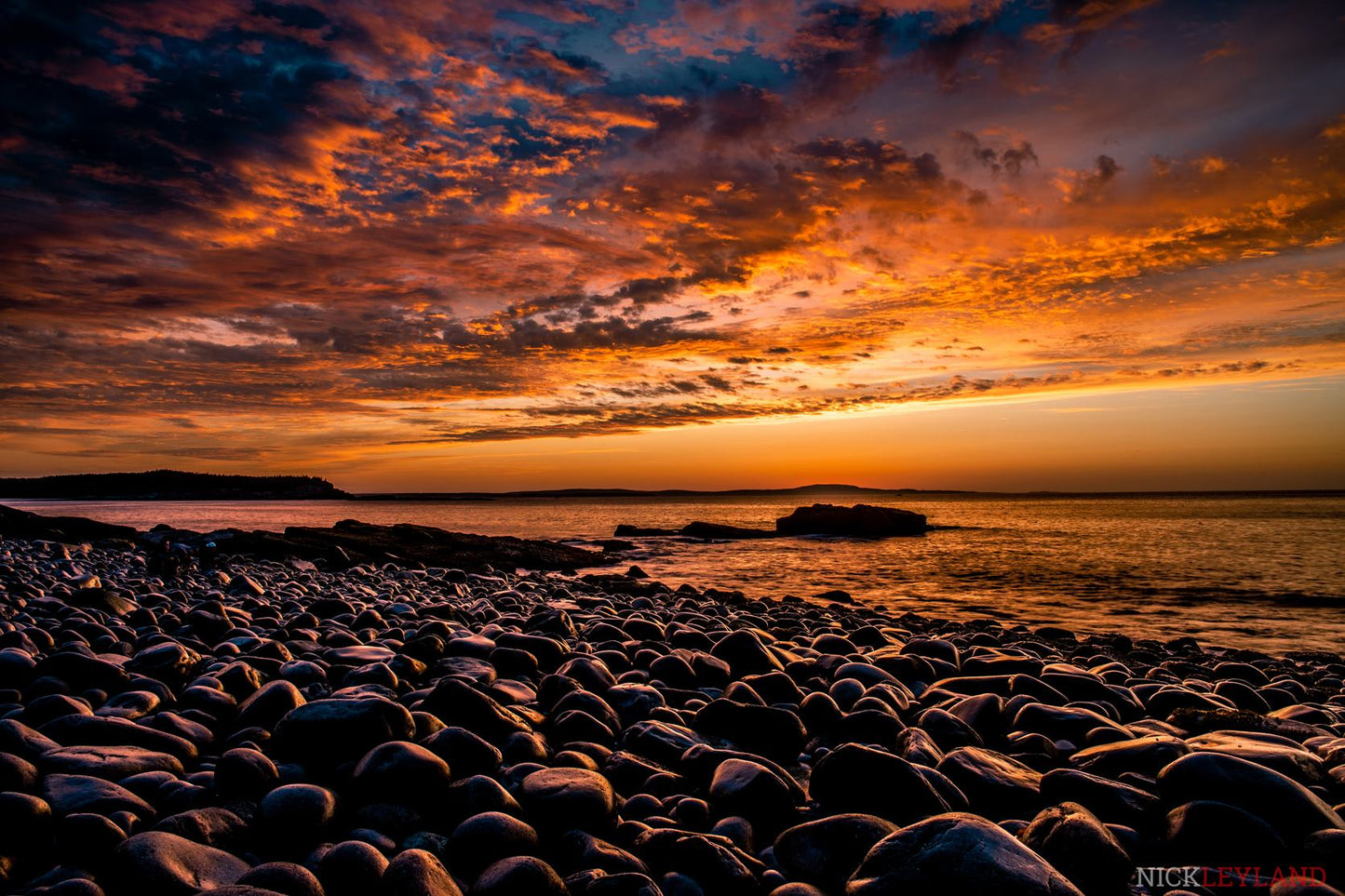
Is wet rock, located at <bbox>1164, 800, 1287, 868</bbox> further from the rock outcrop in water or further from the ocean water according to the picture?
the rock outcrop in water

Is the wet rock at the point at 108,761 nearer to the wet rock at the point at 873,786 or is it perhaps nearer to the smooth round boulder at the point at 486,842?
the smooth round boulder at the point at 486,842

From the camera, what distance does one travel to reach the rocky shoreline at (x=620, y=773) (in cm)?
225

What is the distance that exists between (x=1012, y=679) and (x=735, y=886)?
345cm

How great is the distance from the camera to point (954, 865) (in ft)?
6.97

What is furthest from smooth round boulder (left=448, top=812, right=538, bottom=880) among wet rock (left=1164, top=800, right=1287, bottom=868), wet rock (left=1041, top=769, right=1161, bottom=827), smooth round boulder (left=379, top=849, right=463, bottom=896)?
wet rock (left=1164, top=800, right=1287, bottom=868)

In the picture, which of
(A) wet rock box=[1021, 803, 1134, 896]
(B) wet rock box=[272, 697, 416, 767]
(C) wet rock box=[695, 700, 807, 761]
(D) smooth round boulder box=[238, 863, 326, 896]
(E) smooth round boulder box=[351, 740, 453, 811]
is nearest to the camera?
(D) smooth round boulder box=[238, 863, 326, 896]

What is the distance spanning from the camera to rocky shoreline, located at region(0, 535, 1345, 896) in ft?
7.37

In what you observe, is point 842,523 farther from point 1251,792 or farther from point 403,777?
point 403,777

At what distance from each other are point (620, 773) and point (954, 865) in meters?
1.65

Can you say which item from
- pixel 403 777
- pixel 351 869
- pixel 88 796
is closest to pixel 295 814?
pixel 403 777

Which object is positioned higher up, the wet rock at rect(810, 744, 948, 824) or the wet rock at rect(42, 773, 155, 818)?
the wet rock at rect(42, 773, 155, 818)

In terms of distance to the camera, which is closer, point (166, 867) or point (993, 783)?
point (166, 867)

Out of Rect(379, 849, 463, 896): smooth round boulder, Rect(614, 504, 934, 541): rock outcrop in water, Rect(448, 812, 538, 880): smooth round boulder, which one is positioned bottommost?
Rect(614, 504, 934, 541): rock outcrop in water

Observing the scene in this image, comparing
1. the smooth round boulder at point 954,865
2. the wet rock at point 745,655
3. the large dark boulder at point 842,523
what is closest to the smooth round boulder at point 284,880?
the smooth round boulder at point 954,865
